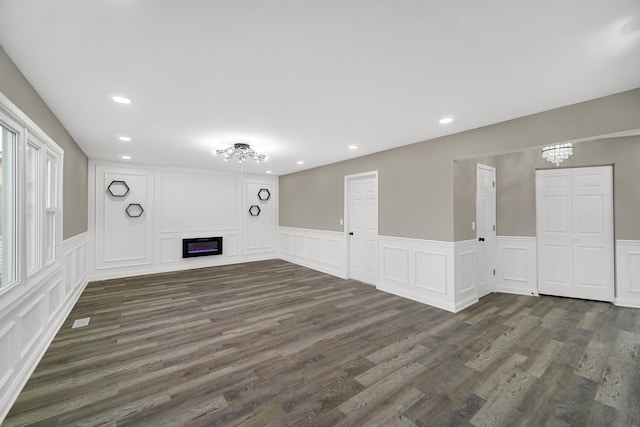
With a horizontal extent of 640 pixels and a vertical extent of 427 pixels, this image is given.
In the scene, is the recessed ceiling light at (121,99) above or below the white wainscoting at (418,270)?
above

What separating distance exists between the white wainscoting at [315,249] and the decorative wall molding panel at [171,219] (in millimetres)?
595

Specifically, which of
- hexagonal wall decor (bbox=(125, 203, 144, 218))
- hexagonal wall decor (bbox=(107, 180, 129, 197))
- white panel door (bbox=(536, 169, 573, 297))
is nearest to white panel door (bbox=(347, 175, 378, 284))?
white panel door (bbox=(536, 169, 573, 297))

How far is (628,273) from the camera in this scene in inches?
147

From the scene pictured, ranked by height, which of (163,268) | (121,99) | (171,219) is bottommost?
(163,268)

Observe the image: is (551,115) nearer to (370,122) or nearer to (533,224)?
(370,122)

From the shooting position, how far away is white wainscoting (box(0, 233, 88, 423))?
1.78 m

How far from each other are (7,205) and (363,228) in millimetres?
4659

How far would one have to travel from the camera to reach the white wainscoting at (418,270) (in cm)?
368

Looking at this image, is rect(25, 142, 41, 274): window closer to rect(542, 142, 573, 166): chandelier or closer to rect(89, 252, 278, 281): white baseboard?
rect(89, 252, 278, 281): white baseboard

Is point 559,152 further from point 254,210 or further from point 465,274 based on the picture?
point 254,210

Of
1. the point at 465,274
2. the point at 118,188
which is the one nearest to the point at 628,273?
the point at 465,274

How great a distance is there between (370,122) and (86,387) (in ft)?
12.3

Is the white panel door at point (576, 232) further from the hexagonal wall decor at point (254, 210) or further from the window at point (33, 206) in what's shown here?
the window at point (33, 206)

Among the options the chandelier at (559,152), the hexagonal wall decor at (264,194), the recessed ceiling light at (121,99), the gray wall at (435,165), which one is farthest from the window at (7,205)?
the chandelier at (559,152)
